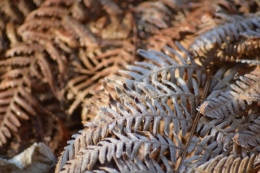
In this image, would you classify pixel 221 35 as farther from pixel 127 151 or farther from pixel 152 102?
pixel 127 151

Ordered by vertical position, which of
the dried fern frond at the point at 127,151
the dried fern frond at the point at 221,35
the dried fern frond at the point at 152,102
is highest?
the dried fern frond at the point at 221,35

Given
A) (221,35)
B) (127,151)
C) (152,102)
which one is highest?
(221,35)

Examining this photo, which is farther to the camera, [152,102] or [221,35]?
[221,35]

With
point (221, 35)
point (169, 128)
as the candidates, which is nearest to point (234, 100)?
point (169, 128)

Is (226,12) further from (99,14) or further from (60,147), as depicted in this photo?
(60,147)

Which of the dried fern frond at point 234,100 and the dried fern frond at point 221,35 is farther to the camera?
the dried fern frond at point 221,35

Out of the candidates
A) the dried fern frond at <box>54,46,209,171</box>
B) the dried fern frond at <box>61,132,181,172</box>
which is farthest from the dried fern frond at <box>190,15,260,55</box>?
the dried fern frond at <box>61,132,181,172</box>

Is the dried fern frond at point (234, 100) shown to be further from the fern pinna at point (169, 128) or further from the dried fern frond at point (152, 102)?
the dried fern frond at point (152, 102)

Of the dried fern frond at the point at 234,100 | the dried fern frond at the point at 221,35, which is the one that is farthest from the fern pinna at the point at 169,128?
the dried fern frond at the point at 221,35

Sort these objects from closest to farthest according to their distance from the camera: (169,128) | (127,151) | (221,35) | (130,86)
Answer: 1. (127,151)
2. (169,128)
3. (130,86)
4. (221,35)
